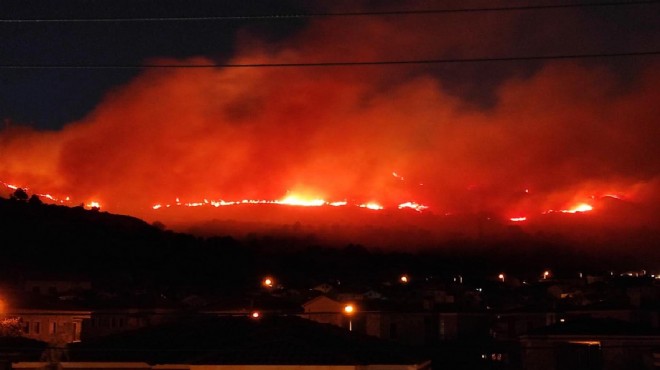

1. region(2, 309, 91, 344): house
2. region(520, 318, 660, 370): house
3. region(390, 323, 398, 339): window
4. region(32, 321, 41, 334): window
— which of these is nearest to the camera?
region(520, 318, 660, 370): house

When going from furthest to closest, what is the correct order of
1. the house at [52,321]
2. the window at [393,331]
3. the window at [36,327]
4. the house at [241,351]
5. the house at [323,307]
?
1. the house at [323,307]
2. the window at [36,327]
3. the house at [52,321]
4. the window at [393,331]
5. the house at [241,351]

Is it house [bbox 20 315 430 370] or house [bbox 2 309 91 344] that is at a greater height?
house [bbox 2 309 91 344]

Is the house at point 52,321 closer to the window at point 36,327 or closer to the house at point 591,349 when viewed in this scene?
the window at point 36,327

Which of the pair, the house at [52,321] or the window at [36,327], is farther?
the window at [36,327]

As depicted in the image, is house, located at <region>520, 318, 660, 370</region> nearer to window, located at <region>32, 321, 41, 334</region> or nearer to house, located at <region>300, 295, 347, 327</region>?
house, located at <region>300, 295, 347, 327</region>

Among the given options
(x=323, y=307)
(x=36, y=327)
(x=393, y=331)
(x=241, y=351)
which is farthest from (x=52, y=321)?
(x=241, y=351)

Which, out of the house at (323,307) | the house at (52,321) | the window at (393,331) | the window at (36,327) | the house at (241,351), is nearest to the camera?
the house at (241,351)

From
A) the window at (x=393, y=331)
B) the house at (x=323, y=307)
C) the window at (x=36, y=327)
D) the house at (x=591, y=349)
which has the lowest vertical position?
the house at (x=591, y=349)

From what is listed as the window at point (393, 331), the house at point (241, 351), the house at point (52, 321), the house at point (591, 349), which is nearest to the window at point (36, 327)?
the house at point (52, 321)

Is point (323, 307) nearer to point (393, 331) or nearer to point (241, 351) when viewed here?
point (393, 331)

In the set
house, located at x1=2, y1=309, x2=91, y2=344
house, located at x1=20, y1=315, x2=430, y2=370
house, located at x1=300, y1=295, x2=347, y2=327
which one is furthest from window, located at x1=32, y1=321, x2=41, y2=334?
house, located at x1=20, y1=315, x2=430, y2=370

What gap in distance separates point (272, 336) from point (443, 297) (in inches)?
1418

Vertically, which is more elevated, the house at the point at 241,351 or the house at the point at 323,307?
the house at the point at 323,307

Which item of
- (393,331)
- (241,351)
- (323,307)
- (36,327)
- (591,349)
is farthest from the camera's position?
(323,307)
